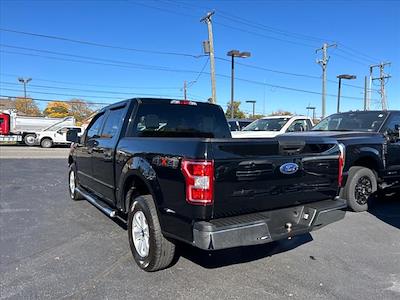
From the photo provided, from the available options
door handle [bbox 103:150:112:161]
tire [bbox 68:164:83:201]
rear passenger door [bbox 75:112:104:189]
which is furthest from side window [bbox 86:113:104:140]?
tire [bbox 68:164:83:201]

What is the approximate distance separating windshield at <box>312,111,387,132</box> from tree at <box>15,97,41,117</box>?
69.5 metres

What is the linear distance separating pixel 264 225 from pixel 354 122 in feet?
18.7

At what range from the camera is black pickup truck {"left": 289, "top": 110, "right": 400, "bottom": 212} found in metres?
6.88

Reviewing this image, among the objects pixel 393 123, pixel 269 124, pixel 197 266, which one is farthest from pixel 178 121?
pixel 269 124

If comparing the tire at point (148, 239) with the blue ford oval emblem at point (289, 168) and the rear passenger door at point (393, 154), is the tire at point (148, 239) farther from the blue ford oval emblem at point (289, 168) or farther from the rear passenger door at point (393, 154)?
the rear passenger door at point (393, 154)

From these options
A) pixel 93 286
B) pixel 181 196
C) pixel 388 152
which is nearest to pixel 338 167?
pixel 181 196

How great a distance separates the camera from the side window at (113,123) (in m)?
5.28

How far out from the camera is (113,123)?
5.55m

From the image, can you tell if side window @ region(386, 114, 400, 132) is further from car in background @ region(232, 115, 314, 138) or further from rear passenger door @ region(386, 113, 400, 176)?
car in background @ region(232, 115, 314, 138)

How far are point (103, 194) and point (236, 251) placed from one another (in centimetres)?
218

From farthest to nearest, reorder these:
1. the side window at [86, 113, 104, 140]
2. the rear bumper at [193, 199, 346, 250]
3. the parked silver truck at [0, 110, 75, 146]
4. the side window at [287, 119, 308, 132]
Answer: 1. the parked silver truck at [0, 110, 75, 146]
2. the side window at [287, 119, 308, 132]
3. the side window at [86, 113, 104, 140]
4. the rear bumper at [193, 199, 346, 250]

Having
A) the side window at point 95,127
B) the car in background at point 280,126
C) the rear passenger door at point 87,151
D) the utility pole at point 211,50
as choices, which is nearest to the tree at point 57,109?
the utility pole at point 211,50

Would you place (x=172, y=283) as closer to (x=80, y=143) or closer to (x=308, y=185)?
(x=308, y=185)

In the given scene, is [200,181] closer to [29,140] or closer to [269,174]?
[269,174]
